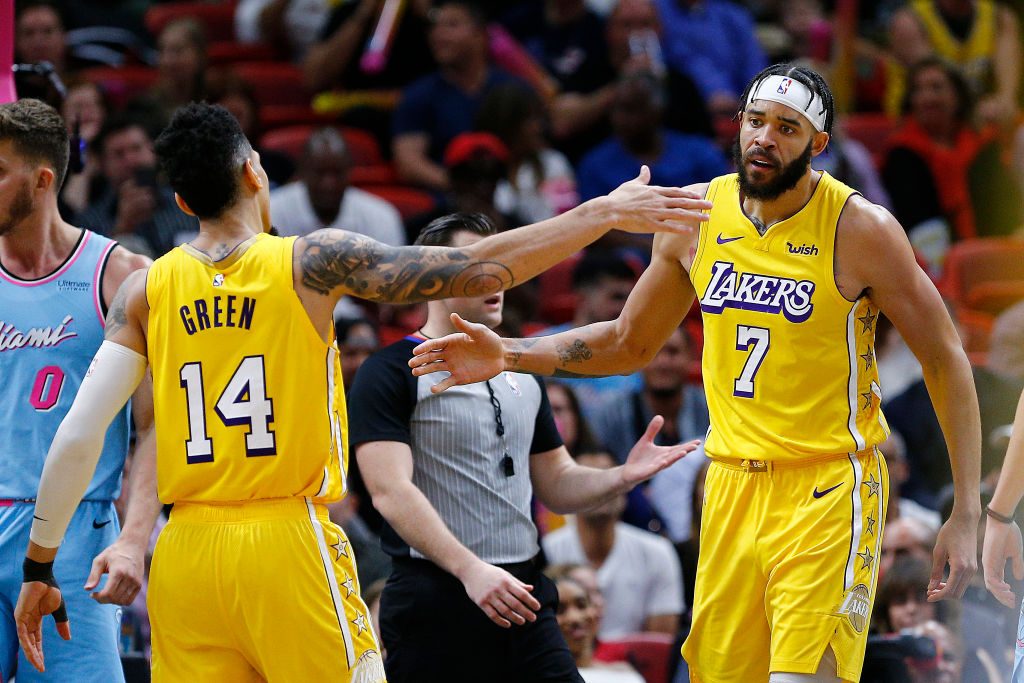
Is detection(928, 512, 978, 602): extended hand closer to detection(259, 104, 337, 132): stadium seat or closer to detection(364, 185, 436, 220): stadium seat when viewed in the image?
detection(364, 185, 436, 220): stadium seat

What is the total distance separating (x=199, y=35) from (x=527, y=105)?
9.32ft

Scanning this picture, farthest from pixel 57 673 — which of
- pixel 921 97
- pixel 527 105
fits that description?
pixel 921 97

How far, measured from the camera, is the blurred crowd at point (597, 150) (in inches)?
350

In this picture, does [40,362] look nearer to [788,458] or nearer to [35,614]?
[35,614]

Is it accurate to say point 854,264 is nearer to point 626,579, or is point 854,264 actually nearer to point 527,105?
point 626,579

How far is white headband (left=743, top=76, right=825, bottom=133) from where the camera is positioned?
5.43m

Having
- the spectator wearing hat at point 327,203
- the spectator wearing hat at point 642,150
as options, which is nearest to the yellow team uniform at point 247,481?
the spectator wearing hat at point 327,203

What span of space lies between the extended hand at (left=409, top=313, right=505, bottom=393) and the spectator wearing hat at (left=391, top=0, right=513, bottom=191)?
22.8 ft

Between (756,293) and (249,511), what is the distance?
1979 millimetres

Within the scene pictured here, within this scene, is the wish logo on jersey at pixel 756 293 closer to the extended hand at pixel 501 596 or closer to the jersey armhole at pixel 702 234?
the jersey armhole at pixel 702 234

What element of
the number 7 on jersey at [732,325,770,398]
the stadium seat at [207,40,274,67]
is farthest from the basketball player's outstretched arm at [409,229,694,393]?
the stadium seat at [207,40,274,67]

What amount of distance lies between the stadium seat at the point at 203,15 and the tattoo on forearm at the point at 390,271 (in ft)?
31.3

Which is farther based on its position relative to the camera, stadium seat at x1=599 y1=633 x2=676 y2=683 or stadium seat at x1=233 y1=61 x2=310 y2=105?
stadium seat at x1=233 y1=61 x2=310 y2=105

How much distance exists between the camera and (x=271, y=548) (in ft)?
15.9
